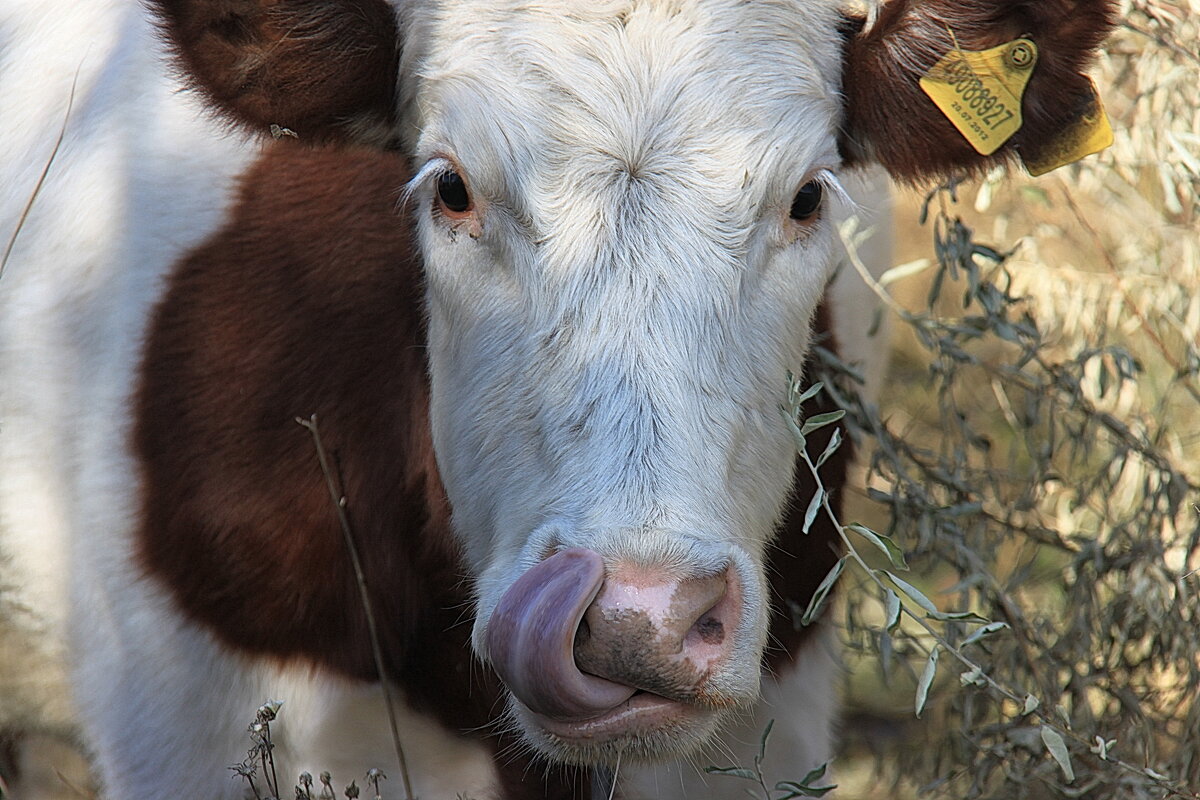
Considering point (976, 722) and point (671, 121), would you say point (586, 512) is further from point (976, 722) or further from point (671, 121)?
point (976, 722)

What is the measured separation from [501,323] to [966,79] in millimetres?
1046

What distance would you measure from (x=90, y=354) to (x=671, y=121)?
5.12 feet

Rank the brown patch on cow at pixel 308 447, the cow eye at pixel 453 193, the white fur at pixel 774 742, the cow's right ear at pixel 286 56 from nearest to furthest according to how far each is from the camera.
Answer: the cow eye at pixel 453 193 < the cow's right ear at pixel 286 56 < the brown patch on cow at pixel 308 447 < the white fur at pixel 774 742

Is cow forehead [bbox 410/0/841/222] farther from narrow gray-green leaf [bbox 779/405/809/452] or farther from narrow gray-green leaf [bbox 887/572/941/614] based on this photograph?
narrow gray-green leaf [bbox 887/572/941/614]

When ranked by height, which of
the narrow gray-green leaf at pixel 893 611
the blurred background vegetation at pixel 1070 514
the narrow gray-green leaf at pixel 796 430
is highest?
the narrow gray-green leaf at pixel 796 430

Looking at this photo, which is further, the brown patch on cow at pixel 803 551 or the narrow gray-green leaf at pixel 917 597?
the brown patch on cow at pixel 803 551

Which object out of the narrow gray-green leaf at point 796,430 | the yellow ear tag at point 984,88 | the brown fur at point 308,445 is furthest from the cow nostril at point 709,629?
the yellow ear tag at point 984,88

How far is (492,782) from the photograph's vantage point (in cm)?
309

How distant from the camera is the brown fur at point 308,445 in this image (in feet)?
9.44

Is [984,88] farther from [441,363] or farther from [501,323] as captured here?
[441,363]

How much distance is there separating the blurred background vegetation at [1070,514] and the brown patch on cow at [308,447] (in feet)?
3.37

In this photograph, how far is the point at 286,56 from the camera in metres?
2.64

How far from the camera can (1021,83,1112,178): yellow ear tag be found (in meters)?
2.72

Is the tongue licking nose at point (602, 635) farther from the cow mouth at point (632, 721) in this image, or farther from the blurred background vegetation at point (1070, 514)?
the blurred background vegetation at point (1070, 514)
